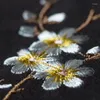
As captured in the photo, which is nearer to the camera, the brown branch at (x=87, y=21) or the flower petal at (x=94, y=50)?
the flower petal at (x=94, y=50)

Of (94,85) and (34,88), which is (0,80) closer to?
(34,88)

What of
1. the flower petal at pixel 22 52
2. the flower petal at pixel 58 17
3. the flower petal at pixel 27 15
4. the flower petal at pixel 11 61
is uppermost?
the flower petal at pixel 27 15

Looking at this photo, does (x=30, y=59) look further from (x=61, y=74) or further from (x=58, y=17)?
(x=58, y=17)

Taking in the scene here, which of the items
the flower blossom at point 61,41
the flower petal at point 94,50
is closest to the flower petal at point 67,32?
the flower blossom at point 61,41

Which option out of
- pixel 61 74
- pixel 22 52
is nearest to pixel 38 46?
pixel 22 52

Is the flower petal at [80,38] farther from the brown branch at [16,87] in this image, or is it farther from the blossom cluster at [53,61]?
the brown branch at [16,87]

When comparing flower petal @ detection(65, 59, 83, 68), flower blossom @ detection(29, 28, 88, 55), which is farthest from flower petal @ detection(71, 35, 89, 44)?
flower petal @ detection(65, 59, 83, 68)
